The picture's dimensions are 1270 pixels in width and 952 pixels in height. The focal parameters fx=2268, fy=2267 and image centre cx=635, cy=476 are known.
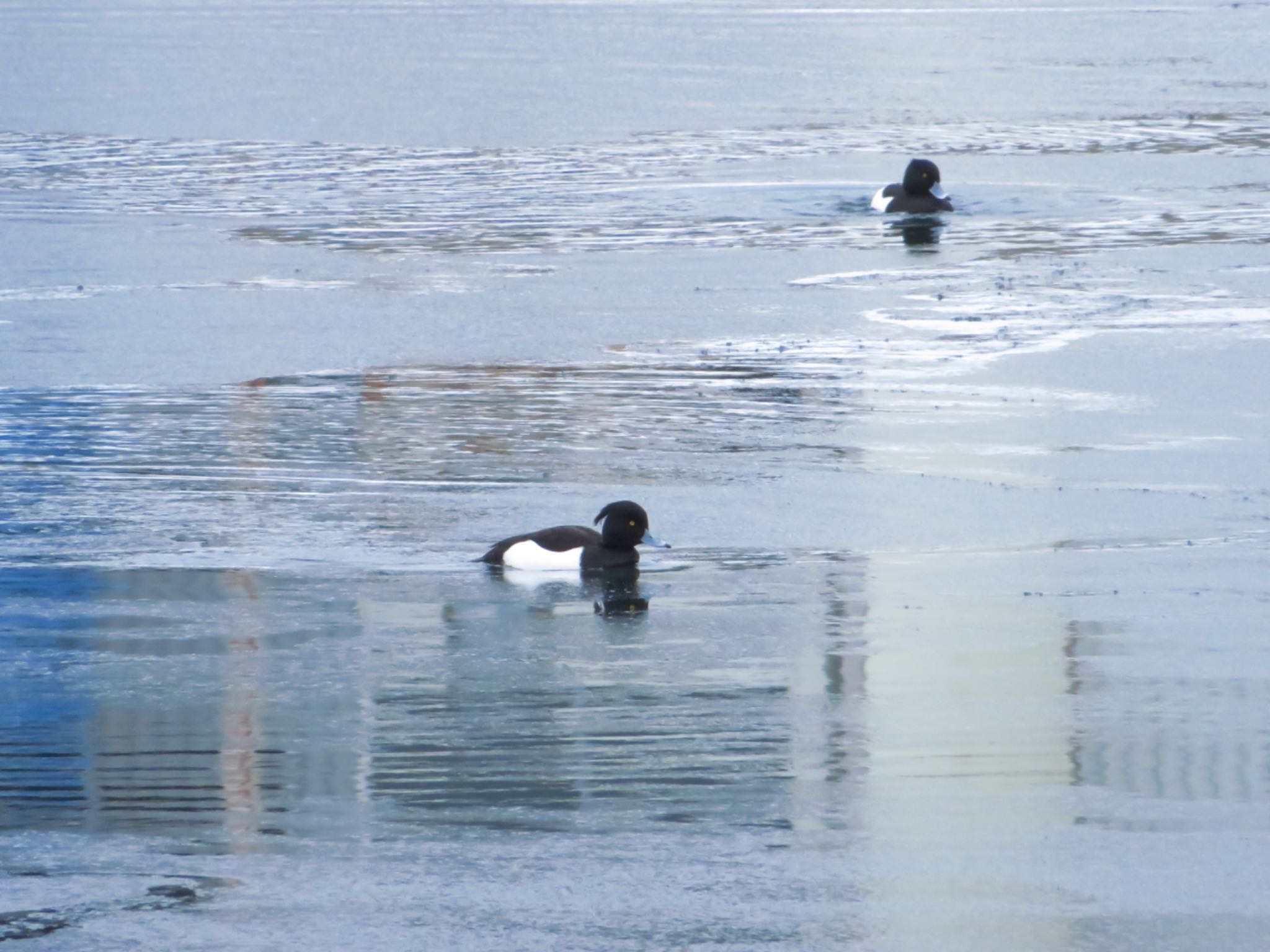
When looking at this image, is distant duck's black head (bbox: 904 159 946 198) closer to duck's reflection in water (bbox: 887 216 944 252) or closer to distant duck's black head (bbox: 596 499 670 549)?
duck's reflection in water (bbox: 887 216 944 252)

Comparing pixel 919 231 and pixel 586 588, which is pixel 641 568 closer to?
pixel 586 588

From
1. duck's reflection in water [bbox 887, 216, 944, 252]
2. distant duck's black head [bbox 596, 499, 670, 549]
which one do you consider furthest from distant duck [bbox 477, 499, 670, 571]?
duck's reflection in water [bbox 887, 216, 944, 252]

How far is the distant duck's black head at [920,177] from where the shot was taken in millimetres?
20172

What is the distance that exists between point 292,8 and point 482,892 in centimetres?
6447

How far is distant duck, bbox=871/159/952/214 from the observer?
66.3 feet

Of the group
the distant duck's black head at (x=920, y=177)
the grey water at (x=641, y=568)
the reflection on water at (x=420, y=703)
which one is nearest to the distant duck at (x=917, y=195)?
the distant duck's black head at (x=920, y=177)

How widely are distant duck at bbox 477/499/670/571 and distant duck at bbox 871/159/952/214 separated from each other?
463 inches

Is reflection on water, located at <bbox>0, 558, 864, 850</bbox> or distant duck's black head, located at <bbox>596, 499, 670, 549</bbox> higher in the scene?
distant duck's black head, located at <bbox>596, 499, 670, 549</bbox>

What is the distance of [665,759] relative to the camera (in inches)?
260

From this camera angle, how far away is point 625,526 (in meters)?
8.88

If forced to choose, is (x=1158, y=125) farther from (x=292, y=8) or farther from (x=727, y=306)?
(x=292, y=8)

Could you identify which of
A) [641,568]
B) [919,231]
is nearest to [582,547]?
[641,568]

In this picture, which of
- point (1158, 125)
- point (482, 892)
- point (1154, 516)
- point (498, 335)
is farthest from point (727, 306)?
point (1158, 125)

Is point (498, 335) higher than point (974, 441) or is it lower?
higher
